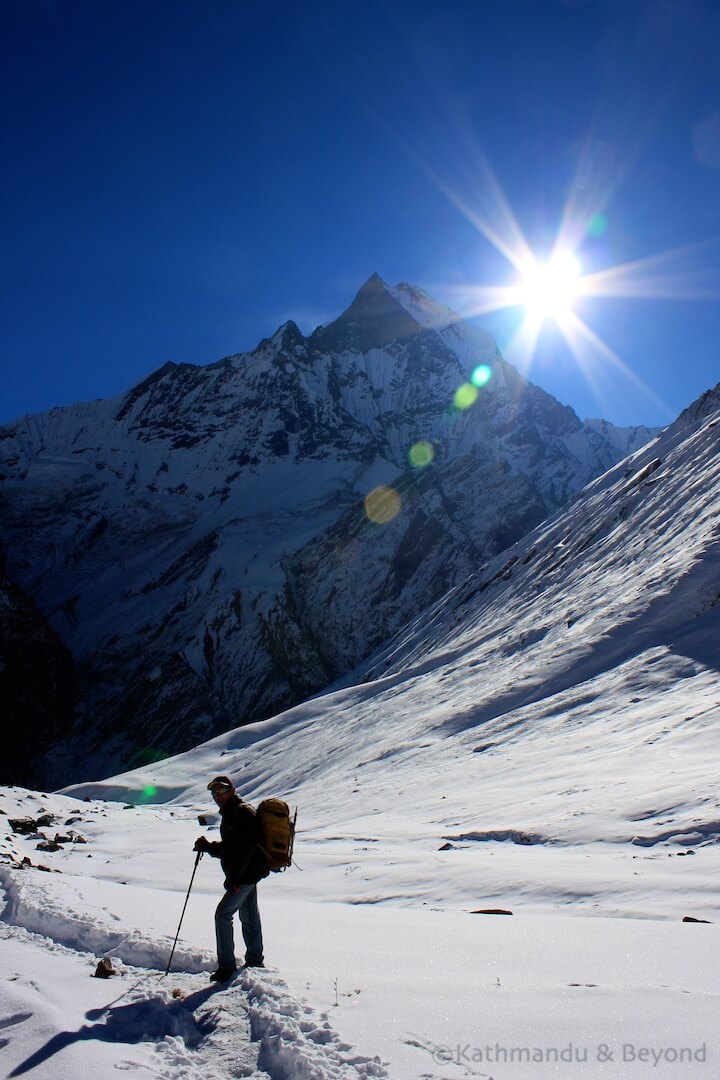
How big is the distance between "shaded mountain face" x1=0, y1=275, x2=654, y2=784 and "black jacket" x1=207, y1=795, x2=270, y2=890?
3931 inches

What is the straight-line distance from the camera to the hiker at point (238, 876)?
5.84m

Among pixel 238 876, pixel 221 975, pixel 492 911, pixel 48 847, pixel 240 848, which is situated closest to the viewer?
pixel 221 975

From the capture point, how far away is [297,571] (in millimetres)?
119812

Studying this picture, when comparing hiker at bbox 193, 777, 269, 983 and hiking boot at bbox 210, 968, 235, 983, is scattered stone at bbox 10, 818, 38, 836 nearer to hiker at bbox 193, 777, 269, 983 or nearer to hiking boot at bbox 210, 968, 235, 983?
hiker at bbox 193, 777, 269, 983

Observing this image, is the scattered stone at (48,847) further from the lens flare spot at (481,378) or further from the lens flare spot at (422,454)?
the lens flare spot at (481,378)

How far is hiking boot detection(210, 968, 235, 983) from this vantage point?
5598mm

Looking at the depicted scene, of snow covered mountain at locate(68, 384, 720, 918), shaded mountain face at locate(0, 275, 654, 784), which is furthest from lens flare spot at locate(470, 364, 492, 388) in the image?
snow covered mountain at locate(68, 384, 720, 918)

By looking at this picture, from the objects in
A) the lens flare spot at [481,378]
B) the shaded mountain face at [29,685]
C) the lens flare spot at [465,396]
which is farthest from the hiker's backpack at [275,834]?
the lens flare spot at [481,378]

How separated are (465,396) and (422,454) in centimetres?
2412

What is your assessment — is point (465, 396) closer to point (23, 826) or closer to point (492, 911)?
point (23, 826)

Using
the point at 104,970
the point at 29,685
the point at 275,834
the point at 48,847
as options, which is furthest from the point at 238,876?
the point at 29,685

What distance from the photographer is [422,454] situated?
170125 mm

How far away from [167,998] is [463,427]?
573 ft

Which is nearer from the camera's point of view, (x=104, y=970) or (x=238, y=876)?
(x=104, y=970)
